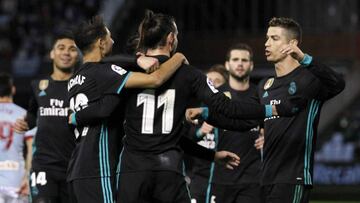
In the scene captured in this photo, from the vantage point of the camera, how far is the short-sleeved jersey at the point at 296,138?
8508 mm

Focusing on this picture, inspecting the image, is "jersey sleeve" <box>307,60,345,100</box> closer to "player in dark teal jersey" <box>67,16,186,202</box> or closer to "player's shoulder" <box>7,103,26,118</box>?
"player in dark teal jersey" <box>67,16,186,202</box>

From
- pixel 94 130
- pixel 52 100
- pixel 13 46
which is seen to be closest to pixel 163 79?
pixel 94 130

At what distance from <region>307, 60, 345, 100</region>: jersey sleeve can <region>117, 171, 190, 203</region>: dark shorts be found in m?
1.56

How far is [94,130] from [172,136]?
769 mm

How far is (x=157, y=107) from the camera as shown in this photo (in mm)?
7645

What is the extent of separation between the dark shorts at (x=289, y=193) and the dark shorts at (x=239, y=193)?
2366 millimetres

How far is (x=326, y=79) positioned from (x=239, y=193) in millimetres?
2968

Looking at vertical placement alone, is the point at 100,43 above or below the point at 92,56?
above

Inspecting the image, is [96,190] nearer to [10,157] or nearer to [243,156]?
[243,156]

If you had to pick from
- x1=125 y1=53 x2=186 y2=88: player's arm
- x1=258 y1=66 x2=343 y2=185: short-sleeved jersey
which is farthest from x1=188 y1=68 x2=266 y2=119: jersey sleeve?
x1=258 y1=66 x2=343 y2=185: short-sleeved jersey

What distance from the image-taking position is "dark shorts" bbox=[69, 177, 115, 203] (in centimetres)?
800

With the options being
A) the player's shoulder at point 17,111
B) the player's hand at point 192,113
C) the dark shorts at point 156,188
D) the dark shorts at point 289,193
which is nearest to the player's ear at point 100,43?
the player's hand at point 192,113

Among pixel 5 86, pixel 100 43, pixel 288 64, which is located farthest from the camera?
pixel 5 86

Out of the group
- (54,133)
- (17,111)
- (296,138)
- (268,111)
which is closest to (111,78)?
(268,111)
